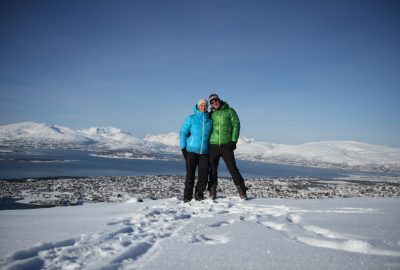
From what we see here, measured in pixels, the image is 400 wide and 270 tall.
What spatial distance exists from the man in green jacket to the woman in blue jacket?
0.16 m

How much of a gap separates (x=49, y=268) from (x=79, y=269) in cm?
21

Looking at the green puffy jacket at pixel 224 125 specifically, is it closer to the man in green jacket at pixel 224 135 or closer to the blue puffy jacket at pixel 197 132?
the man in green jacket at pixel 224 135

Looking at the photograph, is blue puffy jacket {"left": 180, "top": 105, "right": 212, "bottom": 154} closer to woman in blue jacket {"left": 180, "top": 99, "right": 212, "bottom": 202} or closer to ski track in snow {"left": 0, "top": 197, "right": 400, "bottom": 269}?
woman in blue jacket {"left": 180, "top": 99, "right": 212, "bottom": 202}

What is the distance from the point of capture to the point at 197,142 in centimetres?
645

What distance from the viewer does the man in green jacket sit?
6465 mm

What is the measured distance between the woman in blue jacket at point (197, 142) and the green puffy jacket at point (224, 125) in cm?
15

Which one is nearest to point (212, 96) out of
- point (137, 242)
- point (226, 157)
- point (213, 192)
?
point (226, 157)

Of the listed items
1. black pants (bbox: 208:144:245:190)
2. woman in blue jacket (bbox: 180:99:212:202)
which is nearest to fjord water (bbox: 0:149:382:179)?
woman in blue jacket (bbox: 180:99:212:202)

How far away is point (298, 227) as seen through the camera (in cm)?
336

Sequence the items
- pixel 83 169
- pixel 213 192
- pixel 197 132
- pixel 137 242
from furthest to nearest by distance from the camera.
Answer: pixel 83 169 < pixel 213 192 < pixel 197 132 < pixel 137 242

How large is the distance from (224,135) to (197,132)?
0.65m

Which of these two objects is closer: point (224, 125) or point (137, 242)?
point (137, 242)

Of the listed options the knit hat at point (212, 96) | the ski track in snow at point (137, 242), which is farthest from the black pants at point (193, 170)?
the ski track in snow at point (137, 242)

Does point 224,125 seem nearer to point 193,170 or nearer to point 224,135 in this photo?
point 224,135
